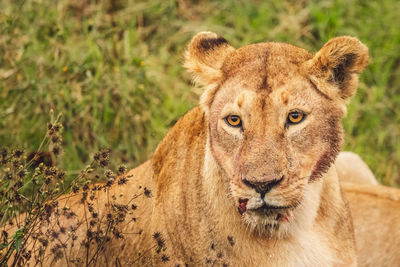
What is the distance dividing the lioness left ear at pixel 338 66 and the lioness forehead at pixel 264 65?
0.09 m

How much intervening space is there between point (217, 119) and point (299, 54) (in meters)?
0.54

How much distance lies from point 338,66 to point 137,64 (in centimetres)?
319

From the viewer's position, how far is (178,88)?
6824mm

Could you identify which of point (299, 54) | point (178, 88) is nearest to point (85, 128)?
point (178, 88)

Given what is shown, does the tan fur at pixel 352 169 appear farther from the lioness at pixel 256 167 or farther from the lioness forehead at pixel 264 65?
the lioness forehead at pixel 264 65

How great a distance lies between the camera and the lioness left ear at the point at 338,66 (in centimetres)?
331

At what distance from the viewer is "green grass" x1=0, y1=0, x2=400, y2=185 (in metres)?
5.84

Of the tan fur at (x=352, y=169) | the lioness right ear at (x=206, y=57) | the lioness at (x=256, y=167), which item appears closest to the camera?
the lioness at (x=256, y=167)

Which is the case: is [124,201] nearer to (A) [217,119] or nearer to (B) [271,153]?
(A) [217,119]

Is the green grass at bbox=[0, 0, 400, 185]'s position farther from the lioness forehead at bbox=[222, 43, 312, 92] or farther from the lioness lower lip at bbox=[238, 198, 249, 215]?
the lioness lower lip at bbox=[238, 198, 249, 215]

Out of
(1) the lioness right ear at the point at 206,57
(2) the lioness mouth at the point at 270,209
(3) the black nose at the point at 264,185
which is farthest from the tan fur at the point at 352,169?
(3) the black nose at the point at 264,185

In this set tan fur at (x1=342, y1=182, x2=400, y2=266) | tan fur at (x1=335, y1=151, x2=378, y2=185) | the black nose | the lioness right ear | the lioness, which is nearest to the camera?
the black nose

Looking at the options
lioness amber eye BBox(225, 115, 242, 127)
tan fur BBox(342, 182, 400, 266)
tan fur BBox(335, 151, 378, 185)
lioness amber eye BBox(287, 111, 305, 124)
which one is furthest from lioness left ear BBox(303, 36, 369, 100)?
tan fur BBox(335, 151, 378, 185)

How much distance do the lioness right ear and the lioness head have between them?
0.03m
